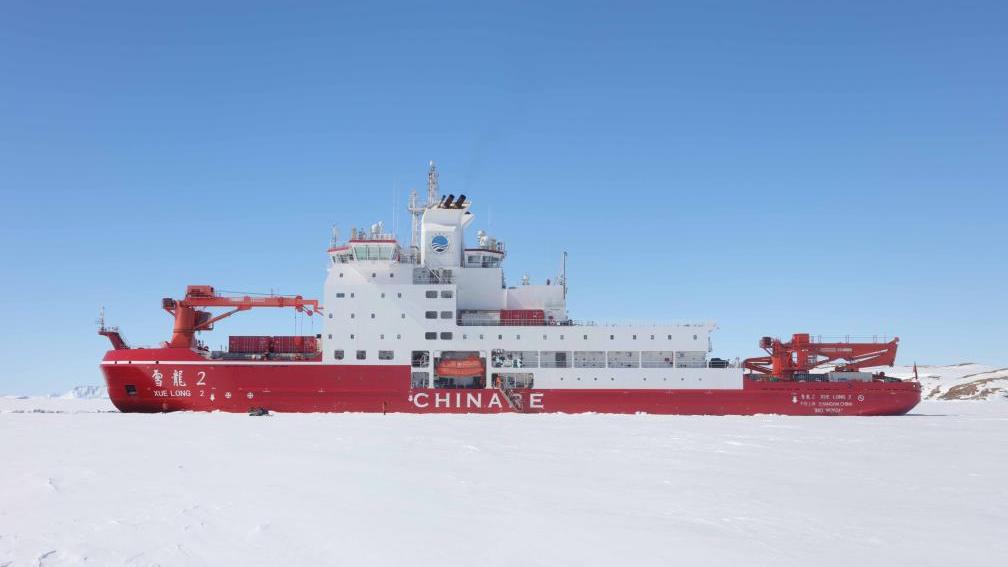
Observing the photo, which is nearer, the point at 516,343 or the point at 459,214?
the point at 516,343

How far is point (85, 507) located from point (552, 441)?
1147 cm

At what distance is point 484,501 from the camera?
1016 cm

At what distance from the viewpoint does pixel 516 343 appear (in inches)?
1249

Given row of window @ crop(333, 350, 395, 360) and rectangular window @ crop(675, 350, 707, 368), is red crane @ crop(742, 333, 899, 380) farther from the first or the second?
row of window @ crop(333, 350, 395, 360)

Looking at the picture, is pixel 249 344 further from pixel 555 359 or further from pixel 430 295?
pixel 555 359

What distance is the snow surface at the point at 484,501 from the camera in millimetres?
7613

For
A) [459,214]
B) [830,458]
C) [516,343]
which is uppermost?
[459,214]

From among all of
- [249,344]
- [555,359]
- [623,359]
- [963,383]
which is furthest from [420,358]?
[963,383]

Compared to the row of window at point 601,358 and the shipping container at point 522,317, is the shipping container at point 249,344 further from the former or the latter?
the shipping container at point 522,317

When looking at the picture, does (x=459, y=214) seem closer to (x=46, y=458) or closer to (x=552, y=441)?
(x=552, y=441)

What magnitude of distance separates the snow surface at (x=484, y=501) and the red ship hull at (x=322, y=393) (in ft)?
38.7

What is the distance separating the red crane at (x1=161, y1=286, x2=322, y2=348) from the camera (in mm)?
31891

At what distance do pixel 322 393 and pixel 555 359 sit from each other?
33.0 feet

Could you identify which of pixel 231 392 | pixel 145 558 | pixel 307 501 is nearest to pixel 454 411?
pixel 231 392
